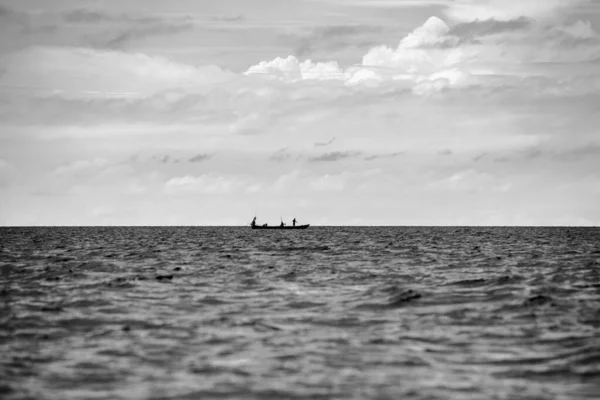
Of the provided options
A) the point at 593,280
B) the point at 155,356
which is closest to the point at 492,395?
the point at 155,356

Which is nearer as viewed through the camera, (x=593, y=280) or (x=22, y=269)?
(x=593, y=280)

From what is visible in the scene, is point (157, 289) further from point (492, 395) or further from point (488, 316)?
point (492, 395)

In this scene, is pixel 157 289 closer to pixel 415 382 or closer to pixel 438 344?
pixel 438 344

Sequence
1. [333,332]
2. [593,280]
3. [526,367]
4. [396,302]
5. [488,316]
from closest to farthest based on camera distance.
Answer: [526,367] → [333,332] → [488,316] → [396,302] → [593,280]

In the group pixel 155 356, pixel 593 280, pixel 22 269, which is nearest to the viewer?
pixel 155 356

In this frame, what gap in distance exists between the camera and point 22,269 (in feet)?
137

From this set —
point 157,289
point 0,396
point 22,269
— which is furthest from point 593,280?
point 22,269

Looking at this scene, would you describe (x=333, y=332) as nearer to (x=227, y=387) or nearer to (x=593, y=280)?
(x=227, y=387)

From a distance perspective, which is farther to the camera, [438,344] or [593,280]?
[593,280]

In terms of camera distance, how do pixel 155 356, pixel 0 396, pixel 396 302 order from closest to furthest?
pixel 0 396 → pixel 155 356 → pixel 396 302

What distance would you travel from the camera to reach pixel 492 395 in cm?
1323

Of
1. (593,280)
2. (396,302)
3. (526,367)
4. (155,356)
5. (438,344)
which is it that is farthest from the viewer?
(593,280)

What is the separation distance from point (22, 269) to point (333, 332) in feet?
95.2

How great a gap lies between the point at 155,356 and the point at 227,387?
3476 mm
